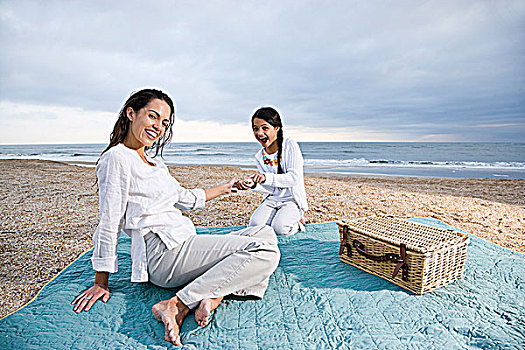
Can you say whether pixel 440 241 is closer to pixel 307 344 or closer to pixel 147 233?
pixel 307 344

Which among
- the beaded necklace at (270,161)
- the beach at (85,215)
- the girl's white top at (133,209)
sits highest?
the beaded necklace at (270,161)

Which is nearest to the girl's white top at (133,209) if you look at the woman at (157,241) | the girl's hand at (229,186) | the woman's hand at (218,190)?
the woman at (157,241)

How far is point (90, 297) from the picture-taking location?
6.88 feet

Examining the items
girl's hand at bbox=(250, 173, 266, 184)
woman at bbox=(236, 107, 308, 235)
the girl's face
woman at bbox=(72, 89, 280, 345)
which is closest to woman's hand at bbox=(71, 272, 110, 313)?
woman at bbox=(72, 89, 280, 345)

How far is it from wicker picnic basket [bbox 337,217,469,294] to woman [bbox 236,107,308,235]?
86 cm

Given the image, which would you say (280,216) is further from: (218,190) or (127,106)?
(127,106)

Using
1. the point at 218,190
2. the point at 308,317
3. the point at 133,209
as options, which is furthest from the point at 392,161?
the point at 133,209

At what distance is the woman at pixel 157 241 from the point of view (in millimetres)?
1916

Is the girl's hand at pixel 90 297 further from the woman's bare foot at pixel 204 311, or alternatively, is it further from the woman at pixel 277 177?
the woman at pixel 277 177

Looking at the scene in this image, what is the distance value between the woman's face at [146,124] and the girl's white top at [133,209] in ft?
0.39

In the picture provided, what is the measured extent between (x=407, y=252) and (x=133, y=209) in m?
1.89

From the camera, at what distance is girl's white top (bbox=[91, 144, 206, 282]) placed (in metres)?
1.91

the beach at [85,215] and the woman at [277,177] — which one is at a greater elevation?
the woman at [277,177]

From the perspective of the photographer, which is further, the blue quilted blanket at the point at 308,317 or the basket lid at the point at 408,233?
the basket lid at the point at 408,233
